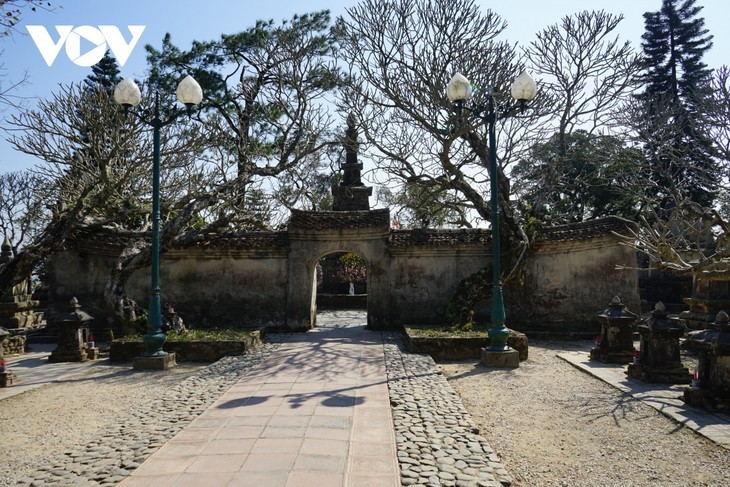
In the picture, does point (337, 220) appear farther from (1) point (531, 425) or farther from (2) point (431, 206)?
(1) point (531, 425)

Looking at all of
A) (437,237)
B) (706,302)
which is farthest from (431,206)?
(706,302)

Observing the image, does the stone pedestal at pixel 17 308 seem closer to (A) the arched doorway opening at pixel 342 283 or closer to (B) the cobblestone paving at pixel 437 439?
(A) the arched doorway opening at pixel 342 283

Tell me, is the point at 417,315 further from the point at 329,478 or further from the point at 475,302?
the point at 329,478

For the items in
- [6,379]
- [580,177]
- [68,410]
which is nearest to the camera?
[68,410]

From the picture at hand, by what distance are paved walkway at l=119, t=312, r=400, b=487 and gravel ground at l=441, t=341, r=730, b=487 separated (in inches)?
47.2

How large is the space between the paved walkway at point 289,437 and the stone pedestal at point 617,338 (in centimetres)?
422

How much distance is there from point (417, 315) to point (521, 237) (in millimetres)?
3276

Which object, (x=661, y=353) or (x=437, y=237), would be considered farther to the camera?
(x=437, y=237)

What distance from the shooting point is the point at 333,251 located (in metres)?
13.7

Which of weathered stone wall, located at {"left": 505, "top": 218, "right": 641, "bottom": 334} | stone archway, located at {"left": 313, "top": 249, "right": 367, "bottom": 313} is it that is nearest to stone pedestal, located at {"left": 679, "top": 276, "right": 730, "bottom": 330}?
weathered stone wall, located at {"left": 505, "top": 218, "right": 641, "bottom": 334}

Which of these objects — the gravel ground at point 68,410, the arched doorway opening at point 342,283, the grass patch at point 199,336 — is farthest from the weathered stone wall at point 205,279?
the arched doorway opening at point 342,283

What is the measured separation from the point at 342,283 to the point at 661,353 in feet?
50.7

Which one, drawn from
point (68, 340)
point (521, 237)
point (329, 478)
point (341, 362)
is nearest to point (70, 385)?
point (68, 340)

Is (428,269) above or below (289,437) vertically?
above
